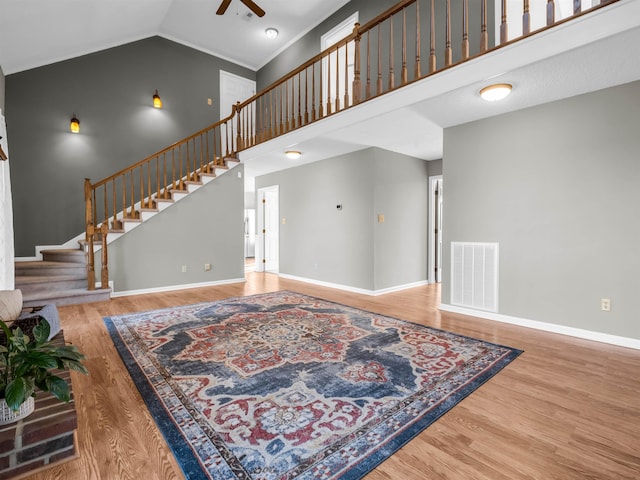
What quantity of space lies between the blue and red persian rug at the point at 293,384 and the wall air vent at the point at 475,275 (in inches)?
38.9

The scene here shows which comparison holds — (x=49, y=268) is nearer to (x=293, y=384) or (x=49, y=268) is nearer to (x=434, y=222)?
(x=293, y=384)

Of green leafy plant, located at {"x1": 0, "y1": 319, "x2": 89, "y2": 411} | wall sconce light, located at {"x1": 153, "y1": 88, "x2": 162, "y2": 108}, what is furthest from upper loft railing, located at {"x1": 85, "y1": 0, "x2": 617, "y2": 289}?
green leafy plant, located at {"x1": 0, "y1": 319, "x2": 89, "y2": 411}

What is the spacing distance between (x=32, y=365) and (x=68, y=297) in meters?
4.17

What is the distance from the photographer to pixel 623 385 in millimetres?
2318

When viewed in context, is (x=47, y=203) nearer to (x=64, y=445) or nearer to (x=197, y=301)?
(x=197, y=301)

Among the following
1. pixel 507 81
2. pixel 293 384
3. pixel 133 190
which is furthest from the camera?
pixel 133 190

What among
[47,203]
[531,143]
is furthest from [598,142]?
[47,203]

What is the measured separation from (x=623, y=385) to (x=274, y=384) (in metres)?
2.51

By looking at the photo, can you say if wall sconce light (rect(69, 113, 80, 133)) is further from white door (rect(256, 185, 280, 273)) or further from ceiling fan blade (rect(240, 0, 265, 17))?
white door (rect(256, 185, 280, 273))

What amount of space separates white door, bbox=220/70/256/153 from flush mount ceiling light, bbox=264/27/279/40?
1394 millimetres

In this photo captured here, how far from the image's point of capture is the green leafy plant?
52.9 inches

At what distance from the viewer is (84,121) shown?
5.98 metres

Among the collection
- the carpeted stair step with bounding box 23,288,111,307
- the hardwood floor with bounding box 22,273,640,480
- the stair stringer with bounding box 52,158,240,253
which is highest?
the stair stringer with bounding box 52,158,240,253

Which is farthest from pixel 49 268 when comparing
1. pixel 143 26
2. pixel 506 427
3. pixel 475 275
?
pixel 475 275
